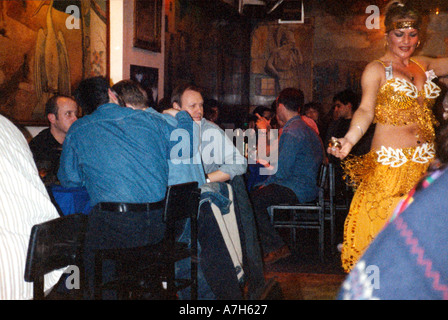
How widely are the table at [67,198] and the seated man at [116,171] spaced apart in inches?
3.7

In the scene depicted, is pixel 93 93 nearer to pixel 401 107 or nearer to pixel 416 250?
pixel 401 107

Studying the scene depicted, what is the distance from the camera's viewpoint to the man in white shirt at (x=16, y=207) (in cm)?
170

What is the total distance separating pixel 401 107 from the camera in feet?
9.50

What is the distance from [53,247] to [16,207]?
22 centimetres

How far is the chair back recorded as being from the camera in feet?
5.70

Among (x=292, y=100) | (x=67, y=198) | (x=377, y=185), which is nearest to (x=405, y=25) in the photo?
(x=377, y=185)

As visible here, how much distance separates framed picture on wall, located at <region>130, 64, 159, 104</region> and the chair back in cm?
350

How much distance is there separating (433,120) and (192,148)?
1.43 metres

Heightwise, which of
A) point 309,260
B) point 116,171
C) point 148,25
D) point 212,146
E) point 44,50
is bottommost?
point 309,260

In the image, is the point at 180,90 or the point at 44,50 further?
the point at 44,50

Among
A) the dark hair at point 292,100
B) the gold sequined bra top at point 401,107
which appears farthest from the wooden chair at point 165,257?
the dark hair at point 292,100

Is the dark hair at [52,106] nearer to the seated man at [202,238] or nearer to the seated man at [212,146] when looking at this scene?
the seated man at [212,146]

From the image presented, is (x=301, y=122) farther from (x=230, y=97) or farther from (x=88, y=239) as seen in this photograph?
(x=230, y=97)

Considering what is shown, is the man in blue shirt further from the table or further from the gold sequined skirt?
the table
